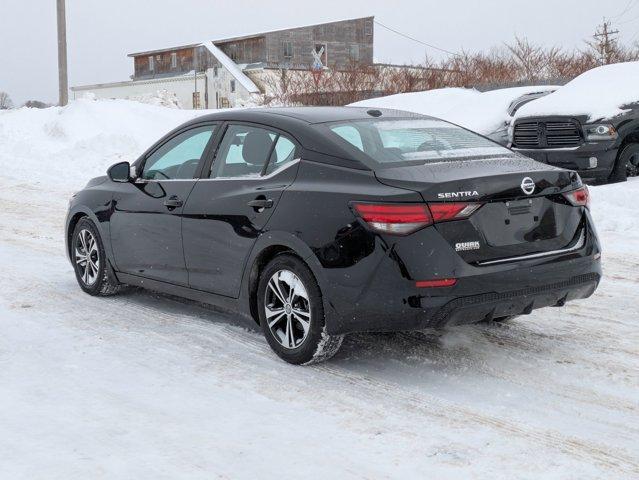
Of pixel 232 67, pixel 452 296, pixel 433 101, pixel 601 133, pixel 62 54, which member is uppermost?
pixel 232 67

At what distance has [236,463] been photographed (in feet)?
12.0

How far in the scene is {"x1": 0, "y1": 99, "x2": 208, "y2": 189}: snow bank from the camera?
672 inches

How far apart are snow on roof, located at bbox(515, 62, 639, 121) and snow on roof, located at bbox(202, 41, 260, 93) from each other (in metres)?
39.2

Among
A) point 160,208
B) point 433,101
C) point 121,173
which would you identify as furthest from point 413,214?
point 433,101

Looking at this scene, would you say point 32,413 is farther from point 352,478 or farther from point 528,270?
point 528,270

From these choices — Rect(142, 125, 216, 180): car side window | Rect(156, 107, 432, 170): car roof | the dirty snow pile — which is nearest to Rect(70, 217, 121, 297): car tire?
Rect(142, 125, 216, 180): car side window

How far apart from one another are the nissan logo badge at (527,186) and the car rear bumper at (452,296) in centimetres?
38

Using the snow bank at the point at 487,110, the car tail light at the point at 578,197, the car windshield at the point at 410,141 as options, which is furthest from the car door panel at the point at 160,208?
the snow bank at the point at 487,110

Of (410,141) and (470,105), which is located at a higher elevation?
(470,105)

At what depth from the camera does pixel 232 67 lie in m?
56.3

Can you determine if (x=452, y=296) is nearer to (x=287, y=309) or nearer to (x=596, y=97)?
(x=287, y=309)

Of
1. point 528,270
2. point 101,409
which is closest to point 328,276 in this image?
point 528,270

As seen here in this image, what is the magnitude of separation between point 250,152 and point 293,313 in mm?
1157

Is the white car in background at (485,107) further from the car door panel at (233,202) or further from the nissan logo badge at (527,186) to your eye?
the nissan logo badge at (527,186)
